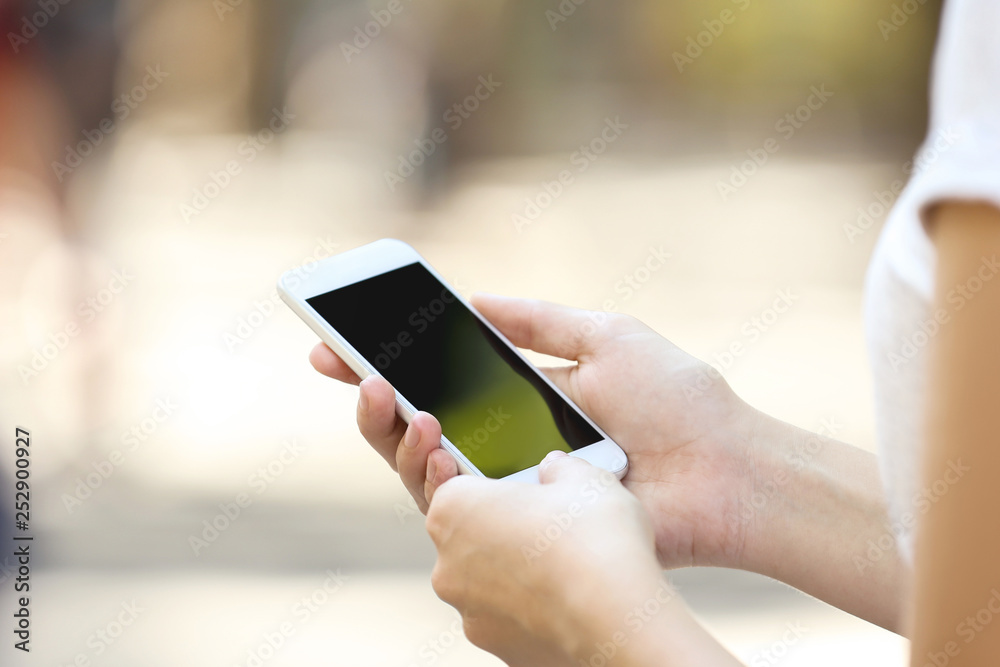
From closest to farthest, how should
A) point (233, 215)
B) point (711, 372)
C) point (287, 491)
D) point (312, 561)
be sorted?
point (711, 372) < point (312, 561) < point (287, 491) < point (233, 215)

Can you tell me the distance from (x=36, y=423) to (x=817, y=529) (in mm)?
1691

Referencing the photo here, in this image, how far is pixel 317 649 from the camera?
160 centimetres

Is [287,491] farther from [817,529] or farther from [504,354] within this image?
[817,529]

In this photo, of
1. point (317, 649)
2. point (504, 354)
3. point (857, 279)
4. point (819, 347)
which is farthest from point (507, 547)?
point (857, 279)
